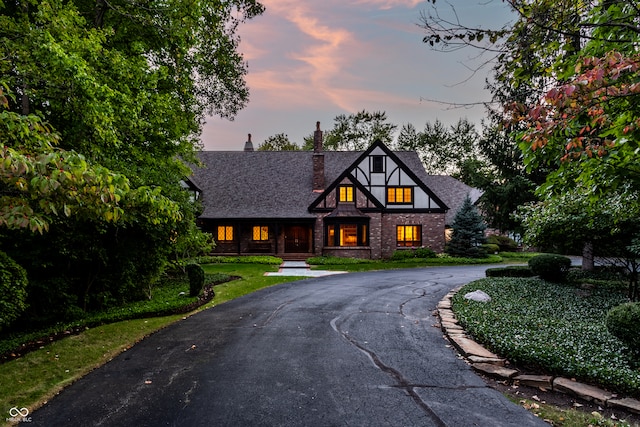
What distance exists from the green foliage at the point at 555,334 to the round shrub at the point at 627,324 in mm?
254

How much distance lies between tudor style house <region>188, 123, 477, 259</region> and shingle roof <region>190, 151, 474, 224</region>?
79 millimetres

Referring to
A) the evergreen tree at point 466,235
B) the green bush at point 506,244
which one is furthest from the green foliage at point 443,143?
the evergreen tree at point 466,235

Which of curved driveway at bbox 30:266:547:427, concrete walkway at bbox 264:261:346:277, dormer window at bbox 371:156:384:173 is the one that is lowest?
concrete walkway at bbox 264:261:346:277

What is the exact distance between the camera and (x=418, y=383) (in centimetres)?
488

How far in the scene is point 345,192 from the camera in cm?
2616

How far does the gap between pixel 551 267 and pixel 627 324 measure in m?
9.74

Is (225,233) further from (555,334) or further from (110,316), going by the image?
(555,334)

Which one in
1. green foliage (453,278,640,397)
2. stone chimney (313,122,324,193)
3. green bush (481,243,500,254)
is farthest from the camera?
green bush (481,243,500,254)

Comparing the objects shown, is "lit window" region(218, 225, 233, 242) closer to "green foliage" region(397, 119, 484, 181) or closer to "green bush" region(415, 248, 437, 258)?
"green bush" region(415, 248, 437, 258)

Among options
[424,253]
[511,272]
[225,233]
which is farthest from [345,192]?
[511,272]

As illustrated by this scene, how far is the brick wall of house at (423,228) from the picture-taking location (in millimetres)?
26281

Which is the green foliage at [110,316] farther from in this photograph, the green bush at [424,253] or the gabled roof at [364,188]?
the green bush at [424,253]

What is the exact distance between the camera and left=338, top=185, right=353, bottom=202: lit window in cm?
2611

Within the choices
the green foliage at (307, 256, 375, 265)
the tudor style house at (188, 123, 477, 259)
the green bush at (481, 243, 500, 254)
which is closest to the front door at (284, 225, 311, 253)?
the tudor style house at (188, 123, 477, 259)
